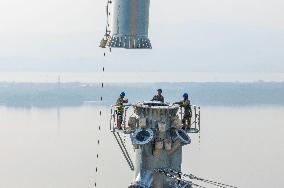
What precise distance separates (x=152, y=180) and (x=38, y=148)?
4998 inches

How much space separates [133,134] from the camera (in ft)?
42.2

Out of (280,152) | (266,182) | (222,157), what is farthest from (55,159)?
(280,152)

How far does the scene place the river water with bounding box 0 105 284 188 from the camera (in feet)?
314

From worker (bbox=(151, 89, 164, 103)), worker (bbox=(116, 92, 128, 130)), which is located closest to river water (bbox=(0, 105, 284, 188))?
worker (bbox=(151, 89, 164, 103))

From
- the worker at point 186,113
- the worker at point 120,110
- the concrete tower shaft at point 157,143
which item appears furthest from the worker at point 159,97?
the concrete tower shaft at point 157,143

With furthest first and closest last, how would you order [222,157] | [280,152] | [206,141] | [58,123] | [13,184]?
[58,123] → [206,141] → [280,152] → [222,157] → [13,184]

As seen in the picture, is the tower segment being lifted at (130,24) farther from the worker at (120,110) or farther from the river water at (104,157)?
the river water at (104,157)

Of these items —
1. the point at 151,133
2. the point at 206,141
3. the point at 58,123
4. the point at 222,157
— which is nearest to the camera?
the point at 151,133

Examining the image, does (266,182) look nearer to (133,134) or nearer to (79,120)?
(133,134)

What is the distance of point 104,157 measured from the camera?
11625cm

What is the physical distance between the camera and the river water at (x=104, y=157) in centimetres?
9569

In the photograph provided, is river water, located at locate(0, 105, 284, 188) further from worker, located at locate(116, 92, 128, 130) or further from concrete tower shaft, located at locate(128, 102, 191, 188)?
concrete tower shaft, located at locate(128, 102, 191, 188)

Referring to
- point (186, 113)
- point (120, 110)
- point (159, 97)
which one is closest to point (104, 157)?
point (159, 97)

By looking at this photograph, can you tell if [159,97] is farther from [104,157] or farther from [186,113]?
[104,157]
